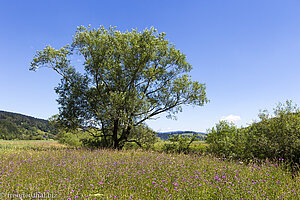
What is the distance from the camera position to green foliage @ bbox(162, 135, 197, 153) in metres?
15.5

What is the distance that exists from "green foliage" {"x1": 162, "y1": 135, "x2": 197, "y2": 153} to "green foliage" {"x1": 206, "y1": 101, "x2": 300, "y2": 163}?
2337 mm

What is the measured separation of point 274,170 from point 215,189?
4.26m

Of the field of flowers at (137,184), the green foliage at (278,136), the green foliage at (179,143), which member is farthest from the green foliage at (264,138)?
the field of flowers at (137,184)

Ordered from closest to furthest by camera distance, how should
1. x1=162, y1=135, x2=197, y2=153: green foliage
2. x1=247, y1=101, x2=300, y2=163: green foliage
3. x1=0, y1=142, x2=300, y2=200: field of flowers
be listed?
x1=0, y1=142, x2=300, y2=200: field of flowers
x1=247, y1=101, x2=300, y2=163: green foliage
x1=162, y1=135, x2=197, y2=153: green foliage

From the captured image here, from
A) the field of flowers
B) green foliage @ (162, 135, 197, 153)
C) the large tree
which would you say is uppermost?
the large tree

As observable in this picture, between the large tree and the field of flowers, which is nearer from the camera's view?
the field of flowers

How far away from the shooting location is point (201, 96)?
17656 millimetres

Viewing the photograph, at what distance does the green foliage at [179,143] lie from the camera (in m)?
15.5

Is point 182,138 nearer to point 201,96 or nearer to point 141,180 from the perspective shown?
point 201,96

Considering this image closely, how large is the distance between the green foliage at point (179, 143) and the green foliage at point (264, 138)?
2337mm

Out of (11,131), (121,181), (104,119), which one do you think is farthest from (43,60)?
(11,131)

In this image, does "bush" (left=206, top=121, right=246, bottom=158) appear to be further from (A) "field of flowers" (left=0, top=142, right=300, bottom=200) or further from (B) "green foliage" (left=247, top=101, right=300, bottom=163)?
(A) "field of flowers" (left=0, top=142, right=300, bottom=200)

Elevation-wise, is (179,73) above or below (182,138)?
above

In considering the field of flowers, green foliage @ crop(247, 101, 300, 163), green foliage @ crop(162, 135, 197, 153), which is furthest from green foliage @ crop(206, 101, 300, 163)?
the field of flowers
